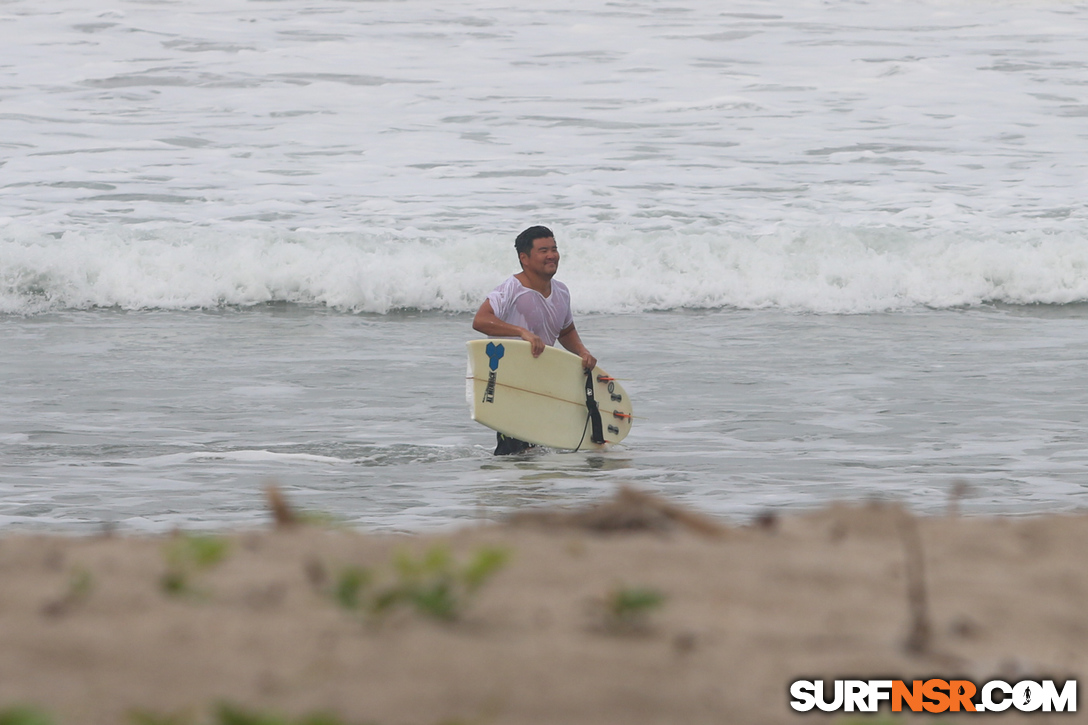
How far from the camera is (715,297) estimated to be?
16.6 m

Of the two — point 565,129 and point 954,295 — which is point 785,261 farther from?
point 565,129

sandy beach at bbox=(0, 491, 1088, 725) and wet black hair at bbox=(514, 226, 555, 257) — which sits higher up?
wet black hair at bbox=(514, 226, 555, 257)

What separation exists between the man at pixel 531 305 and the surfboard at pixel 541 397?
4.7 inches

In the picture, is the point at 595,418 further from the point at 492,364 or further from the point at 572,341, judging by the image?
the point at 492,364

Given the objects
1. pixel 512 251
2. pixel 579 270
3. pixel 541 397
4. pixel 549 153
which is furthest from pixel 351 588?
pixel 549 153

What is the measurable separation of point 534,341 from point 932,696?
6.53 meters

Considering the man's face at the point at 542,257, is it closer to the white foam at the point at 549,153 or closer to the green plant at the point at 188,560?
the green plant at the point at 188,560

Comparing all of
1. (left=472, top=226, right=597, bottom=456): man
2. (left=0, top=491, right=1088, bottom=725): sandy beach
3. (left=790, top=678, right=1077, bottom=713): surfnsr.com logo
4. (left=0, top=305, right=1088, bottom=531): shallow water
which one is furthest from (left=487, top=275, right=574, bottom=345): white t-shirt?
(left=790, top=678, right=1077, bottom=713): surfnsr.com logo

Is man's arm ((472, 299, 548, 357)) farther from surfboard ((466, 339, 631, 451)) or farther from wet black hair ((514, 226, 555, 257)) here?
wet black hair ((514, 226, 555, 257))

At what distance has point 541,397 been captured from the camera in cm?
923

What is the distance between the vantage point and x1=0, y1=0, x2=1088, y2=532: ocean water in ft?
27.7

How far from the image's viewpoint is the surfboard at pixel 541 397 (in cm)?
902

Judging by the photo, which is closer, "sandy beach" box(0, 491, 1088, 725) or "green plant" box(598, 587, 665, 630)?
"sandy beach" box(0, 491, 1088, 725)

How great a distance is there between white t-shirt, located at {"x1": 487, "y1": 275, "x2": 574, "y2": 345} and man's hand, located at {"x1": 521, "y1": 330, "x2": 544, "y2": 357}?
15 centimetres
